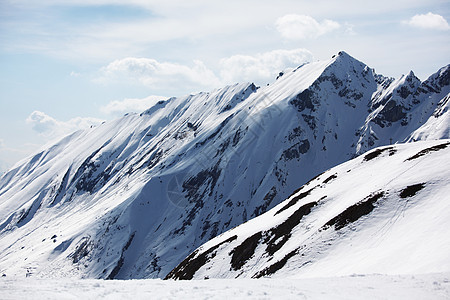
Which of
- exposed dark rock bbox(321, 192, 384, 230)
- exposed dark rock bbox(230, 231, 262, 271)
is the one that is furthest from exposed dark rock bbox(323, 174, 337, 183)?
exposed dark rock bbox(321, 192, 384, 230)

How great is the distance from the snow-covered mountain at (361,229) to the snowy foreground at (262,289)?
3171 millimetres

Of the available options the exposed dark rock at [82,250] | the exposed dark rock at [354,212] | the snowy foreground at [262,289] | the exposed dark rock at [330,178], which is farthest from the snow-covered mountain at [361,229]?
the exposed dark rock at [82,250]

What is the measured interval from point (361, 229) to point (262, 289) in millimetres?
18904

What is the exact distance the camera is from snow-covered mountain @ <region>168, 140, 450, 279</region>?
2777cm

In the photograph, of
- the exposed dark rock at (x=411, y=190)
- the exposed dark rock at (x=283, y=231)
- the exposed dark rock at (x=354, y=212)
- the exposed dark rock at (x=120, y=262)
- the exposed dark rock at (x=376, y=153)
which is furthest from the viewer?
the exposed dark rock at (x=120, y=262)

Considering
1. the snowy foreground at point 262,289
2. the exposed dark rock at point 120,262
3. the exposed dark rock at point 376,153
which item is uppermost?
the snowy foreground at point 262,289

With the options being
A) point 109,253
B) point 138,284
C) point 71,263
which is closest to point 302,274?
point 138,284

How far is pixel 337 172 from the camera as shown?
2542 inches

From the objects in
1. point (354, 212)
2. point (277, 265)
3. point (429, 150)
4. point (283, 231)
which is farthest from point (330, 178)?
point (277, 265)

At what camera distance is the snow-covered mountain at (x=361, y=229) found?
27.8 m

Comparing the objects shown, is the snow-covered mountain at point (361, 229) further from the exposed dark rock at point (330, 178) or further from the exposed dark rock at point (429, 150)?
the exposed dark rock at point (330, 178)

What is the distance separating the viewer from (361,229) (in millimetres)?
36031

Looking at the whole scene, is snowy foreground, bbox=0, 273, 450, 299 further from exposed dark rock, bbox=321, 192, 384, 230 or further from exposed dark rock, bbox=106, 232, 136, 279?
exposed dark rock, bbox=106, 232, 136, 279

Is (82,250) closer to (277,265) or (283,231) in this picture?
(283,231)
